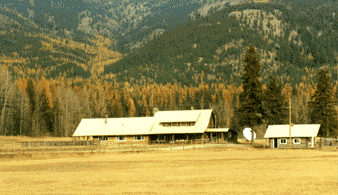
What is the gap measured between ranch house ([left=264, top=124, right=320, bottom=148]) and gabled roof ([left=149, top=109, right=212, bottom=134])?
42.4 ft

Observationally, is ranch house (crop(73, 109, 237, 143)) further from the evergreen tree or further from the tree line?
the evergreen tree

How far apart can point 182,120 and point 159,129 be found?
470 cm

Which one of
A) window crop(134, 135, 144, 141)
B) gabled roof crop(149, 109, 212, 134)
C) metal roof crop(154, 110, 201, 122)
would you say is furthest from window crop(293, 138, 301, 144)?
window crop(134, 135, 144, 141)

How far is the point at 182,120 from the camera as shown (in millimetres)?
77188

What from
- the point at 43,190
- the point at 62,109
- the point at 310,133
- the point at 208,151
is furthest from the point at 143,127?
the point at 43,190

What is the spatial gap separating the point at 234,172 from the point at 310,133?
36.5 meters

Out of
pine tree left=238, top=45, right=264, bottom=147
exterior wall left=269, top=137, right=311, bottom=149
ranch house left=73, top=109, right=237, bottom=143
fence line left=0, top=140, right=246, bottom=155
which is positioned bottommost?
fence line left=0, top=140, right=246, bottom=155

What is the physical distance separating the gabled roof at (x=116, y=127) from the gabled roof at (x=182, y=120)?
5.30ft

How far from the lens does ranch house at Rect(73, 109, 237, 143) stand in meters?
75.4

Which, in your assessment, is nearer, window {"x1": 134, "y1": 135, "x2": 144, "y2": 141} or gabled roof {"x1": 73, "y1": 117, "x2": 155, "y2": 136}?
gabled roof {"x1": 73, "y1": 117, "x2": 155, "y2": 136}

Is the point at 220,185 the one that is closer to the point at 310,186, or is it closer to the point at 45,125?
the point at 310,186

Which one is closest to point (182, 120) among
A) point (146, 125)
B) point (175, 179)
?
point (146, 125)

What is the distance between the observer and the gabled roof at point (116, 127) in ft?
250

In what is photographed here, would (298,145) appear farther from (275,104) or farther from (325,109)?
(275,104)
